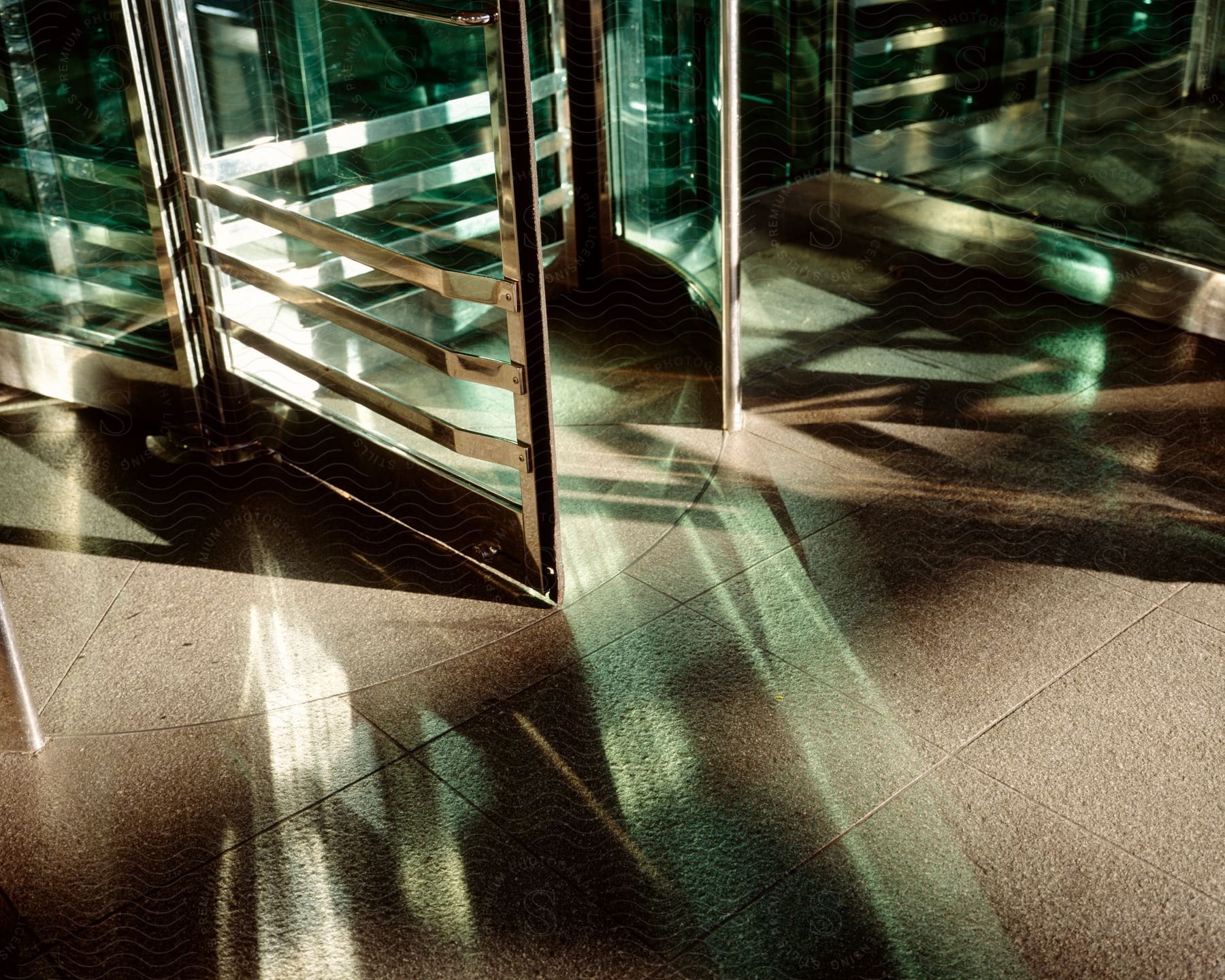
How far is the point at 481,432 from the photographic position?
322cm

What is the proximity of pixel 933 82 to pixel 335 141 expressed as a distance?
95.6 inches

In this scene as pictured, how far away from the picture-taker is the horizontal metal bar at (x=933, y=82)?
457 cm

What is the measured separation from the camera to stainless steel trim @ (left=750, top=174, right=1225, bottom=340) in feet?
14.1

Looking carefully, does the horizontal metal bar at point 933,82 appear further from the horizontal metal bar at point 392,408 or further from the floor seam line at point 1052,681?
the horizontal metal bar at point 392,408

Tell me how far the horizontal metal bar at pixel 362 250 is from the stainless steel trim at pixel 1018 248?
7.53 feet

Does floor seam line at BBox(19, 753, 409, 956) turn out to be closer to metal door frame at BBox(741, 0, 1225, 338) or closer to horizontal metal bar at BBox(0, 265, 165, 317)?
horizontal metal bar at BBox(0, 265, 165, 317)

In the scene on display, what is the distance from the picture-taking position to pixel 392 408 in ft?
10.8

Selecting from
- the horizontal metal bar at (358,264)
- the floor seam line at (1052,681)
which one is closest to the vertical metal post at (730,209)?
the horizontal metal bar at (358,264)

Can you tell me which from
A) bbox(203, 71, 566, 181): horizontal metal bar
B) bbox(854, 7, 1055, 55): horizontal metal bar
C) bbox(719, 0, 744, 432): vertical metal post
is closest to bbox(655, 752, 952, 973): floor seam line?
bbox(719, 0, 744, 432): vertical metal post

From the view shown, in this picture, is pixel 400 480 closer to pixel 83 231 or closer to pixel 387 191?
pixel 387 191

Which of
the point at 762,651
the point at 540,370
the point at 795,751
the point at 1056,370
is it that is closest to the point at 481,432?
the point at 540,370

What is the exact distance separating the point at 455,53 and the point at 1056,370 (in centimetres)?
201

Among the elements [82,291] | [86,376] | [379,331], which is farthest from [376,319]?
[86,376]

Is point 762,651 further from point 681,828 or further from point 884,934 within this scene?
point 884,934
